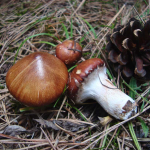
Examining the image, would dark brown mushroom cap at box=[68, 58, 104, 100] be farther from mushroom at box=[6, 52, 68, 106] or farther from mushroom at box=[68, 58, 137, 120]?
mushroom at box=[6, 52, 68, 106]

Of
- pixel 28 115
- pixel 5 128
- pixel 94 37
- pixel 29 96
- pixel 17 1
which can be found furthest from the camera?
pixel 17 1

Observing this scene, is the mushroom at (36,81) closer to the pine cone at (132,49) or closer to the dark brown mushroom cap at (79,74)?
the dark brown mushroom cap at (79,74)

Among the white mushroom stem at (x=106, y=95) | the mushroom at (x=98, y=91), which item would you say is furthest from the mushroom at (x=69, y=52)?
the white mushroom stem at (x=106, y=95)

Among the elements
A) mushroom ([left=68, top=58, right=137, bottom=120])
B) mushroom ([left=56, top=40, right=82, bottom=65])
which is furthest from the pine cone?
mushroom ([left=56, top=40, right=82, bottom=65])

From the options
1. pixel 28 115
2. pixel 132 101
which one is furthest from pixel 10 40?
pixel 132 101

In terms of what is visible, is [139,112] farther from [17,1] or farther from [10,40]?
[17,1]

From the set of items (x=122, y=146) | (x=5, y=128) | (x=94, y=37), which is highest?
(x=94, y=37)

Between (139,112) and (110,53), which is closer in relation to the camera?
(139,112)
